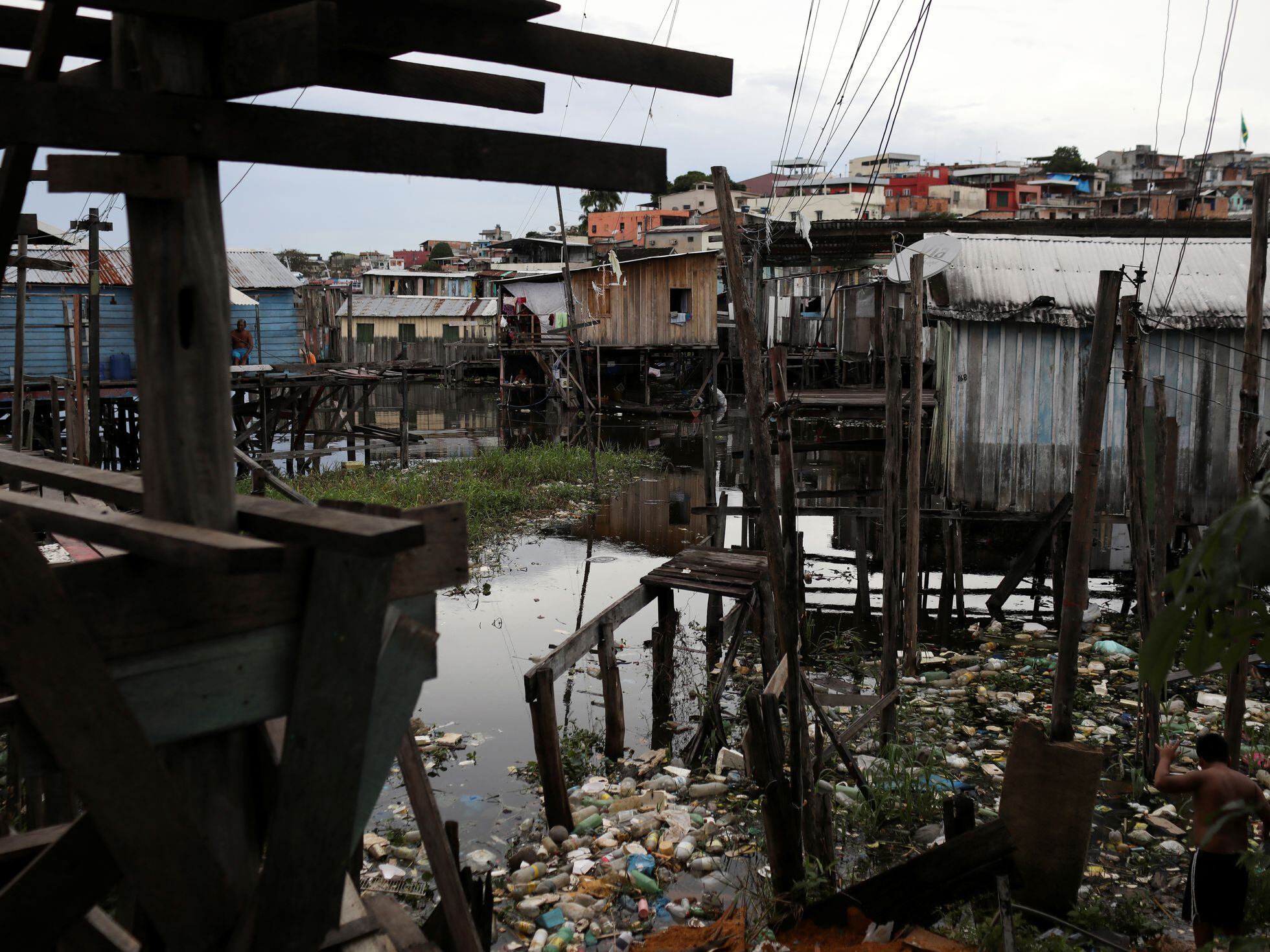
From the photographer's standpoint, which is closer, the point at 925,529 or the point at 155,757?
the point at 155,757

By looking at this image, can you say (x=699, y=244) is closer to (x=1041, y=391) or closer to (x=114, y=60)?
(x=1041, y=391)

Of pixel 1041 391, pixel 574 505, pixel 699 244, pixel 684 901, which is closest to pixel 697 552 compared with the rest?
pixel 684 901

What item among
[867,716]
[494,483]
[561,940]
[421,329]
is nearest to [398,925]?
[561,940]

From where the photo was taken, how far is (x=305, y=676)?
1.76 meters

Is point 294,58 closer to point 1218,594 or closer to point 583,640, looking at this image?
point 1218,594

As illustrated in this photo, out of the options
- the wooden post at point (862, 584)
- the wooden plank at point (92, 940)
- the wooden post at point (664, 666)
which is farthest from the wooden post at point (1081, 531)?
the wooden post at point (862, 584)

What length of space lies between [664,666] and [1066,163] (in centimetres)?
7904

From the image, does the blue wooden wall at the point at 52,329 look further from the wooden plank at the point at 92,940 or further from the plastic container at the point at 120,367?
the wooden plank at the point at 92,940

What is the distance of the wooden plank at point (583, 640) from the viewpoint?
6.16m

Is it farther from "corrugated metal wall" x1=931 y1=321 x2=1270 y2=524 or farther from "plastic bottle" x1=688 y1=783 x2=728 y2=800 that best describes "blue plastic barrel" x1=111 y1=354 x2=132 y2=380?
"plastic bottle" x1=688 y1=783 x2=728 y2=800

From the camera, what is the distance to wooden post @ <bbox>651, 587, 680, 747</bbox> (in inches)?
322

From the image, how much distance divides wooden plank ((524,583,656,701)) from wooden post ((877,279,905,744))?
1963 millimetres

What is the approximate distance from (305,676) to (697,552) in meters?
7.37

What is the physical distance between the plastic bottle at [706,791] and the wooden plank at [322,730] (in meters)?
5.15
